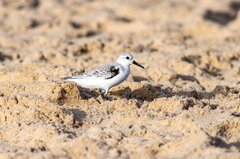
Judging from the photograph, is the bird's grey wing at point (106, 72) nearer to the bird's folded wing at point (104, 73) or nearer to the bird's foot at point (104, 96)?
the bird's folded wing at point (104, 73)

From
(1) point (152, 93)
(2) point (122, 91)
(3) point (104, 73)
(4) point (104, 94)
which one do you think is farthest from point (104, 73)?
(1) point (152, 93)

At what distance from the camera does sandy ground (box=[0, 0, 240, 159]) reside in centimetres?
735

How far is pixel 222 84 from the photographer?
1149cm

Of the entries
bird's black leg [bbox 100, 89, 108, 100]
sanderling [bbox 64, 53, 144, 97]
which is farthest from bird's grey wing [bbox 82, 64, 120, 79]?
bird's black leg [bbox 100, 89, 108, 100]

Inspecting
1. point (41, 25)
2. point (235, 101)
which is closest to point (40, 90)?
point (235, 101)

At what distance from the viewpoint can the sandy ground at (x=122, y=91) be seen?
7.35 m

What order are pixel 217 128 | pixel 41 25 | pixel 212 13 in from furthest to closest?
pixel 212 13
pixel 41 25
pixel 217 128

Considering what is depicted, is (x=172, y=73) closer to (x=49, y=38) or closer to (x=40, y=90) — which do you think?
(x=40, y=90)

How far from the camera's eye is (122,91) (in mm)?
10305

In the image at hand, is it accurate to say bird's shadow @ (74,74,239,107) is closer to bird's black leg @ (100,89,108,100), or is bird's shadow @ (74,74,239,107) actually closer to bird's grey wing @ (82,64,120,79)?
bird's black leg @ (100,89,108,100)

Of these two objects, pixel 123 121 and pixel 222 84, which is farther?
pixel 222 84

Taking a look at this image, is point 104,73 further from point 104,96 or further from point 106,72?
point 104,96

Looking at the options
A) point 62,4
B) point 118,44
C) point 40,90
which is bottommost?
point 62,4

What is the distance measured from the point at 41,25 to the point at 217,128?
11.9 meters
